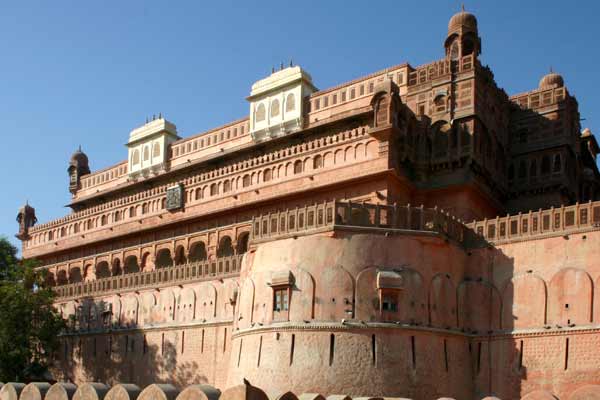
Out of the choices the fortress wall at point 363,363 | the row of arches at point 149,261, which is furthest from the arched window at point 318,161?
the fortress wall at point 363,363

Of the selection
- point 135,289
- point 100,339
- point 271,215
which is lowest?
point 100,339

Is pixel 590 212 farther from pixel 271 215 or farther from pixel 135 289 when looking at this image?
pixel 135 289

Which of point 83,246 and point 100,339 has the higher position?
point 83,246

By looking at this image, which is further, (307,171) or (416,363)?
(307,171)

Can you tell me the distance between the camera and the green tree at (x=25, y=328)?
37938 millimetres

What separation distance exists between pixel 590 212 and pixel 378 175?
13.6 metres

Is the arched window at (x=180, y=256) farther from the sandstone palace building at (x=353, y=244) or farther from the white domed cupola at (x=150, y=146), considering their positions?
the white domed cupola at (x=150, y=146)

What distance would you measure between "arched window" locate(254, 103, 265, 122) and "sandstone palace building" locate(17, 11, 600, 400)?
0.14 meters

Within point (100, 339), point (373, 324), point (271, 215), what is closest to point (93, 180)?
point (100, 339)

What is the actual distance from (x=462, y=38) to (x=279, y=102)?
13.0m

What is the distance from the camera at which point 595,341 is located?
988 inches

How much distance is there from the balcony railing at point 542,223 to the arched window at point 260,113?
914 inches

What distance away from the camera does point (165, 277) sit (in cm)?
3941

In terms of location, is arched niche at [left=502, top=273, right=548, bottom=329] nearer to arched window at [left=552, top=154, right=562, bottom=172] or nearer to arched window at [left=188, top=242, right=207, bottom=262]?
arched window at [left=552, top=154, right=562, bottom=172]
